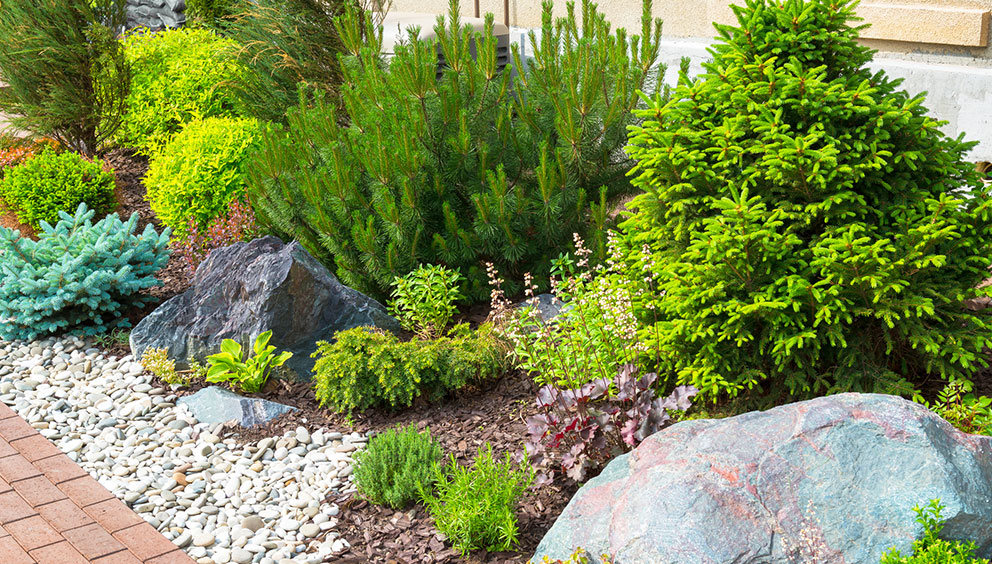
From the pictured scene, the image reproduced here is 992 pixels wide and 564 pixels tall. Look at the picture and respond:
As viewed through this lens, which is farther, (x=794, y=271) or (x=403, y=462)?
(x=403, y=462)

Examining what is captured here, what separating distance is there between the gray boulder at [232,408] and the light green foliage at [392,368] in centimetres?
29

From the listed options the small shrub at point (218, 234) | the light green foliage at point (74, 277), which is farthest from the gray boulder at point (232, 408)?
the small shrub at point (218, 234)

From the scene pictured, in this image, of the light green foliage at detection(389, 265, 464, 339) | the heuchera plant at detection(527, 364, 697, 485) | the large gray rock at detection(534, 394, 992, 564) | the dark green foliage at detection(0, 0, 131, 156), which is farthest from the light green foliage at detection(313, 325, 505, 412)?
the dark green foliage at detection(0, 0, 131, 156)

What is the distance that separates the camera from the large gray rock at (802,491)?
291cm

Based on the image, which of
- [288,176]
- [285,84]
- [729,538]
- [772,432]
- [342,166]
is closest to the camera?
[729,538]

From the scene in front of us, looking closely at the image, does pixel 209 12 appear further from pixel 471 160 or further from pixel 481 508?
pixel 481 508

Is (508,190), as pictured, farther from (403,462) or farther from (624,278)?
(403,462)

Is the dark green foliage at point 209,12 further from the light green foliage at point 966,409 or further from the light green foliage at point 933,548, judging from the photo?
the light green foliage at point 933,548

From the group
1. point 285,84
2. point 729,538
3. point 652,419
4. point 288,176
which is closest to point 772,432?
point 729,538

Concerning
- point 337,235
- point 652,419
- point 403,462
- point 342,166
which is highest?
point 342,166

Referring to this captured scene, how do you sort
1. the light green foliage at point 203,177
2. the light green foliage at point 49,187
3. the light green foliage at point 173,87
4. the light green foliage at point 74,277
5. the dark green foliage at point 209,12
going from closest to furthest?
the light green foliage at point 74,277, the light green foliage at point 203,177, the light green foliage at point 49,187, the light green foliage at point 173,87, the dark green foliage at point 209,12

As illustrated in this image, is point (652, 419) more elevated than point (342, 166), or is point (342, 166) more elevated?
point (342, 166)

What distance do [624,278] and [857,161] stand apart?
1.10 meters

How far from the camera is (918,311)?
11.8 ft
